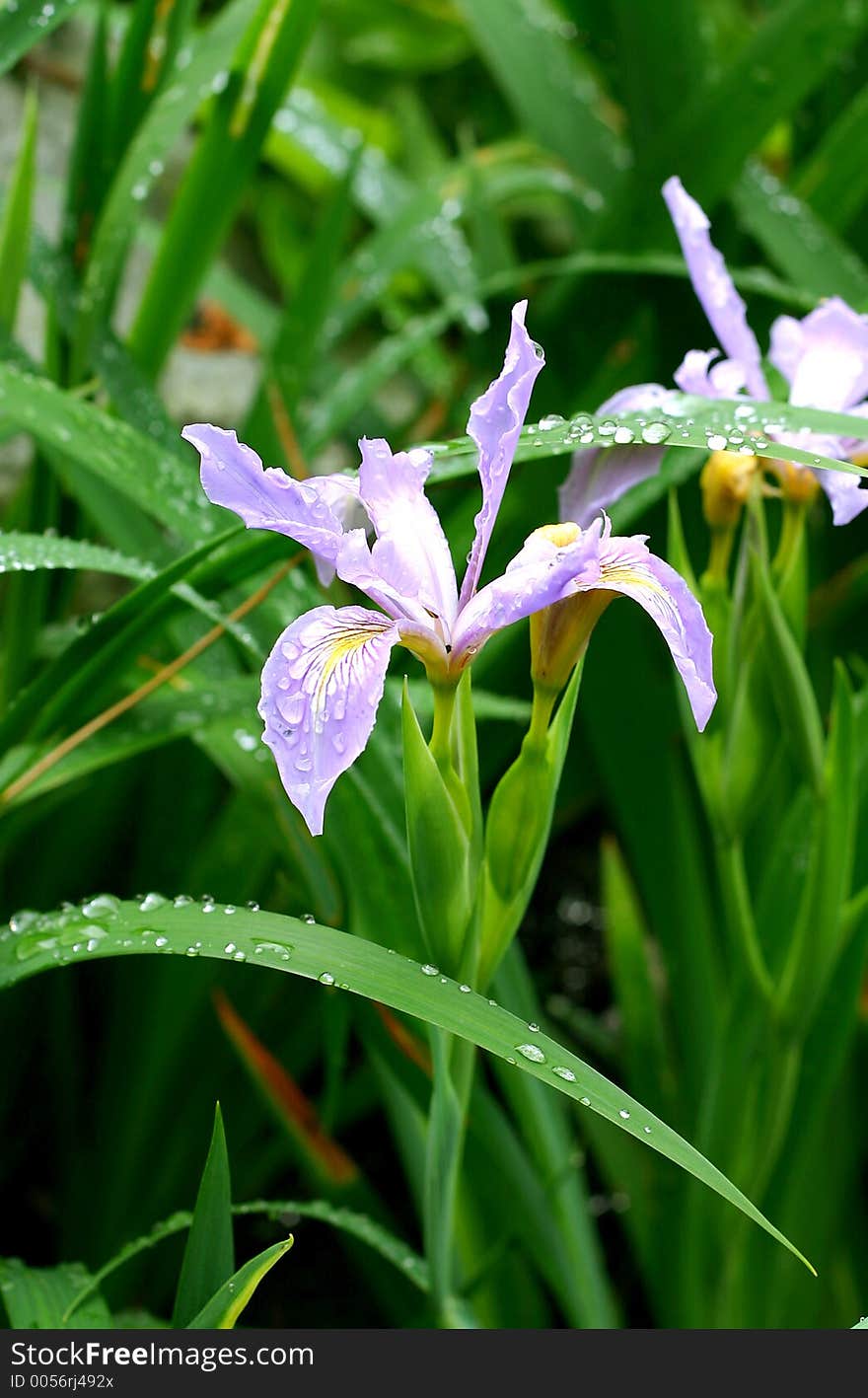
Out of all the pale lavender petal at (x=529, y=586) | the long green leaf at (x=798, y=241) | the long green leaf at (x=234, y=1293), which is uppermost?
the long green leaf at (x=798, y=241)

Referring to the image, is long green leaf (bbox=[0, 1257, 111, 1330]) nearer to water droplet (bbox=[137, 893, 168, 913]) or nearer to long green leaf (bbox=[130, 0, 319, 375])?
water droplet (bbox=[137, 893, 168, 913])

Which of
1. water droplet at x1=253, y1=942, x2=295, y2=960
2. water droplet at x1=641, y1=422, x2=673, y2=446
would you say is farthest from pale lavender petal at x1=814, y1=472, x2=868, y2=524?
water droplet at x1=253, y1=942, x2=295, y2=960

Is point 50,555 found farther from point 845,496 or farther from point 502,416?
point 845,496

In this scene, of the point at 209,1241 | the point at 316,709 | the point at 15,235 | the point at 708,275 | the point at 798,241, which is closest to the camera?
the point at 316,709

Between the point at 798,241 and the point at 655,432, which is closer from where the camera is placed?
the point at 655,432

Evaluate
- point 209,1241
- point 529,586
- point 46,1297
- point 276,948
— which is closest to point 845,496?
point 529,586

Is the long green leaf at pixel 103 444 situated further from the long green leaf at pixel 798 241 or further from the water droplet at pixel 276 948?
the long green leaf at pixel 798 241

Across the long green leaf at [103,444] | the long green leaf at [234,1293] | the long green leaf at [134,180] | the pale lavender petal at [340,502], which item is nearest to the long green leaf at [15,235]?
the long green leaf at [134,180]
